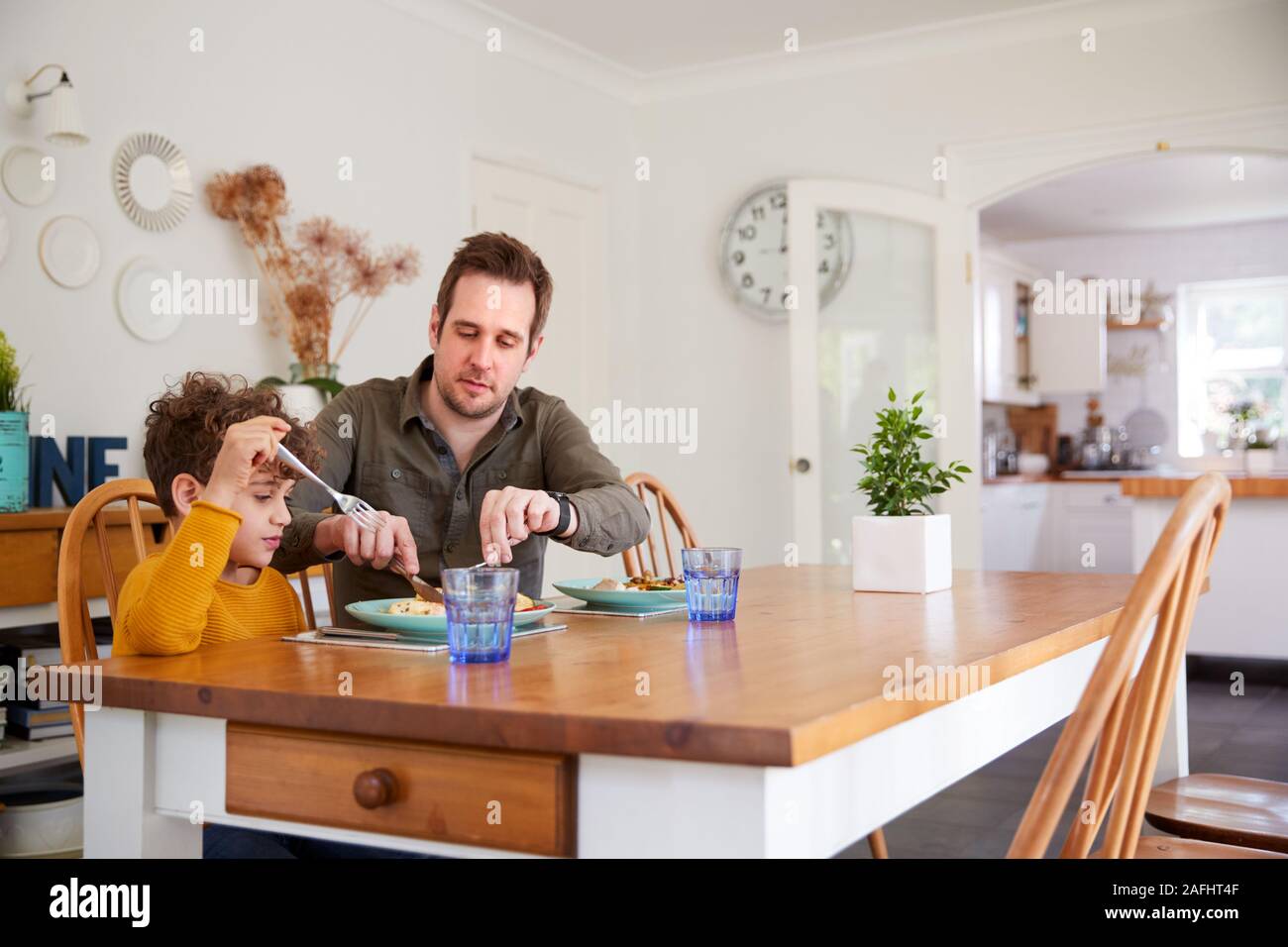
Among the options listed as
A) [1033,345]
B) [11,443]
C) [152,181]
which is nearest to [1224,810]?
[11,443]

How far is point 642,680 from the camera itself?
1114 millimetres

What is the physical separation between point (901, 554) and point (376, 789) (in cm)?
114

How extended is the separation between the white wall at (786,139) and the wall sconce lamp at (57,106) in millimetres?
2877

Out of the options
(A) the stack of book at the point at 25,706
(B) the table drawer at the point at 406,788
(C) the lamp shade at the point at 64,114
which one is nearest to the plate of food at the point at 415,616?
(B) the table drawer at the point at 406,788

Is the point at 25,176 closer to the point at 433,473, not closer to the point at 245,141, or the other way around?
the point at 245,141

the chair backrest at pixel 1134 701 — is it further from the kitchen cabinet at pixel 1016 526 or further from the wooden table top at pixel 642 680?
the kitchen cabinet at pixel 1016 526

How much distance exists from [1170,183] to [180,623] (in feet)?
23.9

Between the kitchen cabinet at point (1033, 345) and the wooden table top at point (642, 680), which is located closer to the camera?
the wooden table top at point (642, 680)

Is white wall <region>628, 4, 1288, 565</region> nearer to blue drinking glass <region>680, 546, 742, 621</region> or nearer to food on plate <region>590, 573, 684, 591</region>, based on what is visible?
food on plate <region>590, 573, 684, 591</region>

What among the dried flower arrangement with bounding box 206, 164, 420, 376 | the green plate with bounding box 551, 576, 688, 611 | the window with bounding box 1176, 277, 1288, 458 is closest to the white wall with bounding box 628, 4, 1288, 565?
the dried flower arrangement with bounding box 206, 164, 420, 376

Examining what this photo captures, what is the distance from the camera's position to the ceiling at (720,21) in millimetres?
4516

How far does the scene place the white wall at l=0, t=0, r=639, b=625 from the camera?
3.14m

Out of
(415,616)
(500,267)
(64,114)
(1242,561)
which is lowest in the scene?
(1242,561)
